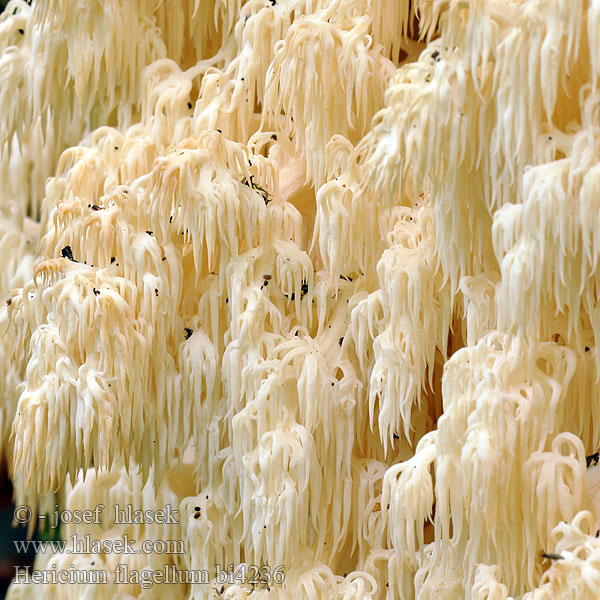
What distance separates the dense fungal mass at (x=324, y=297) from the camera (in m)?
2.14

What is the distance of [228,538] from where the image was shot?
9.73 feet

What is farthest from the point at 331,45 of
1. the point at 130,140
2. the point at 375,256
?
the point at 130,140

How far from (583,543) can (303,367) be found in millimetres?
927

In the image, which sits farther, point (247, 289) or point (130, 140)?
point (130, 140)

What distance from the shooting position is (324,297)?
278 centimetres

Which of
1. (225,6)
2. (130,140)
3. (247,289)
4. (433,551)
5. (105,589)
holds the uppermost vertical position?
(225,6)

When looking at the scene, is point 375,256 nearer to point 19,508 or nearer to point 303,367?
point 303,367

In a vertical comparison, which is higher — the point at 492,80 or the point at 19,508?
the point at 492,80

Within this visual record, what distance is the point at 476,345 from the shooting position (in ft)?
7.77

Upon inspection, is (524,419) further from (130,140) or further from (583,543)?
(130,140)

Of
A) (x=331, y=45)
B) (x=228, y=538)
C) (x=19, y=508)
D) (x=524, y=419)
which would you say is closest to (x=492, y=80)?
(x=331, y=45)

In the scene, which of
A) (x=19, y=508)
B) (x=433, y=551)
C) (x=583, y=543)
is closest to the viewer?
(x=583, y=543)

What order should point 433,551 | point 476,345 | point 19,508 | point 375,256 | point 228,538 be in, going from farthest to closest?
point 19,508 → point 228,538 → point 375,256 → point 433,551 → point 476,345

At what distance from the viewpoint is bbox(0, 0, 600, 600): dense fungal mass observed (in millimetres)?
2145
